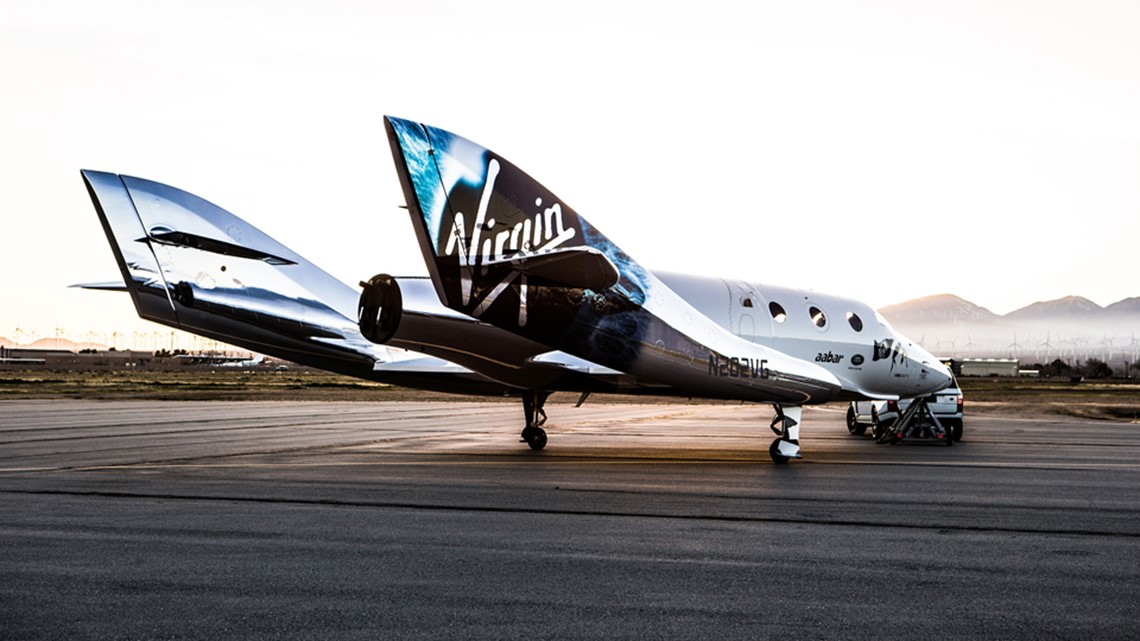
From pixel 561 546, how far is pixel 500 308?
676 cm

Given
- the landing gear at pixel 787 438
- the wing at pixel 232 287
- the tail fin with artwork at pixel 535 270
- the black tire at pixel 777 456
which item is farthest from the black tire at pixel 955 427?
the wing at pixel 232 287

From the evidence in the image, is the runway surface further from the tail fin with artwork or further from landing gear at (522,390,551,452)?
landing gear at (522,390,551,452)

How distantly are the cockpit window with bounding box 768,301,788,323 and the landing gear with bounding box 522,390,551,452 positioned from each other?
523cm

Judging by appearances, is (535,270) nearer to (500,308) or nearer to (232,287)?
(500,308)

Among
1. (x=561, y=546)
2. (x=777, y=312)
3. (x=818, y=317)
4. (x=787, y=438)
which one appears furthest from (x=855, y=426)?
(x=561, y=546)

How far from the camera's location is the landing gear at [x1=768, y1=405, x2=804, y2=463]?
63.2 ft

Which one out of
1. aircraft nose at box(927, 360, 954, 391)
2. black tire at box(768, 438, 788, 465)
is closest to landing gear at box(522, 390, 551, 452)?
black tire at box(768, 438, 788, 465)

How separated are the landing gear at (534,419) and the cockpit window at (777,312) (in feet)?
17.1

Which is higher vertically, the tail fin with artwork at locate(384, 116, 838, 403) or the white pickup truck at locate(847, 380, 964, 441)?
the tail fin with artwork at locate(384, 116, 838, 403)

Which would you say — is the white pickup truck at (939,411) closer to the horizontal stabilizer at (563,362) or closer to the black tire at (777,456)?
the black tire at (777,456)

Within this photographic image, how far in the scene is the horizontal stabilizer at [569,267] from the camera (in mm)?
15531

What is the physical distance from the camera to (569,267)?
15.9m

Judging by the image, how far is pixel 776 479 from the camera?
53.0ft

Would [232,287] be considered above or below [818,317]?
above
